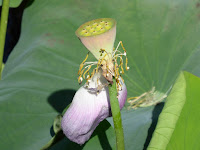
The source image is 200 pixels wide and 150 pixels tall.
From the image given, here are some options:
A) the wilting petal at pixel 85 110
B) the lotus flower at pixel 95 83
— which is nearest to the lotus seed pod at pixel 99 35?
the lotus flower at pixel 95 83

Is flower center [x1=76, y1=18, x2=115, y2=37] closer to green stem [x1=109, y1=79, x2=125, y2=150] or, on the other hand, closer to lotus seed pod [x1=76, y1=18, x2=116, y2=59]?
lotus seed pod [x1=76, y1=18, x2=116, y2=59]

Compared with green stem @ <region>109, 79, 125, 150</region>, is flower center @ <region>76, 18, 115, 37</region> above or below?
above

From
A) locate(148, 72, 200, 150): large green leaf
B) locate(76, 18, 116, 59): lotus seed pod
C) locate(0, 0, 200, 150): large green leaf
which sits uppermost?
locate(76, 18, 116, 59): lotus seed pod

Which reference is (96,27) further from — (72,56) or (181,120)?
(72,56)

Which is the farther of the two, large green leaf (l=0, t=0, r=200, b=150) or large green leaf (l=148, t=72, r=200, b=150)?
large green leaf (l=0, t=0, r=200, b=150)

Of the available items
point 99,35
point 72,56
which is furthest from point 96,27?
point 72,56

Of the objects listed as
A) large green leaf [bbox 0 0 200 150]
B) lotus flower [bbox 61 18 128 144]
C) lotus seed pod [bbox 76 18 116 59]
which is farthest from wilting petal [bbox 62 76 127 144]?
large green leaf [bbox 0 0 200 150]
